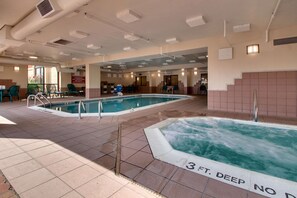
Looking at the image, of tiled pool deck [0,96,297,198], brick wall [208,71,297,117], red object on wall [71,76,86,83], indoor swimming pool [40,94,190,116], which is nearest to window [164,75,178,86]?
indoor swimming pool [40,94,190,116]

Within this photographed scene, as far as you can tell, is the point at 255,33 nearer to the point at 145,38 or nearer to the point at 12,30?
the point at 145,38

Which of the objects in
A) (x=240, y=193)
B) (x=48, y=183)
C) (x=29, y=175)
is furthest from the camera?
(x=29, y=175)

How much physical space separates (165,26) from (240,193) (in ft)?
14.2

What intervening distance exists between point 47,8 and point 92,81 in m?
7.67

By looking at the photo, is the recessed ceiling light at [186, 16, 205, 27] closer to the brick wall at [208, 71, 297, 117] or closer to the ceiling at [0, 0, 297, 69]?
the ceiling at [0, 0, 297, 69]

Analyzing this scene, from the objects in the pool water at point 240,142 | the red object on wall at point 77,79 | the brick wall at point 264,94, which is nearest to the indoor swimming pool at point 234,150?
the pool water at point 240,142

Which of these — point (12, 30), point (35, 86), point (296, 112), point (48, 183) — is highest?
point (12, 30)

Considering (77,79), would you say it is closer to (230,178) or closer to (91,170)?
(91,170)

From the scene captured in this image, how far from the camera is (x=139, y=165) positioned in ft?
6.00

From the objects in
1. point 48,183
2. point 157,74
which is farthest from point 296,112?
point 157,74

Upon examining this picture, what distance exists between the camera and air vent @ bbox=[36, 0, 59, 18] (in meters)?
2.73

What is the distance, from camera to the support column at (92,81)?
1002 centimetres

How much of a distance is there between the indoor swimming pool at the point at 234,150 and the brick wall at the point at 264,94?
1.37 metres

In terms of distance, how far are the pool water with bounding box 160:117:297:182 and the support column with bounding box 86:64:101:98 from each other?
25.0 feet
